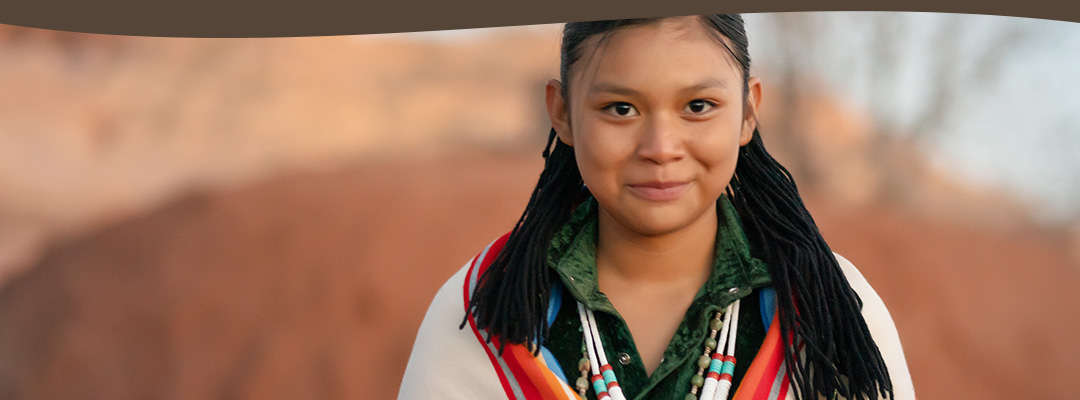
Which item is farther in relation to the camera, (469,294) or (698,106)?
(469,294)

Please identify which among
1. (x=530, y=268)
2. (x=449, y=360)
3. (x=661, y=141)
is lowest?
(x=449, y=360)

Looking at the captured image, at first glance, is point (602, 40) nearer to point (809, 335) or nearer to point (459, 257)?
point (809, 335)

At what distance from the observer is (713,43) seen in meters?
0.77

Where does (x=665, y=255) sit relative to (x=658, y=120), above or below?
below

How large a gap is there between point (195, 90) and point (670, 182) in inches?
51.9

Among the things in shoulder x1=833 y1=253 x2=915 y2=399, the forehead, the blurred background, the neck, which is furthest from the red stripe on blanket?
the blurred background

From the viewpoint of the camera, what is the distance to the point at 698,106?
0.76 metres

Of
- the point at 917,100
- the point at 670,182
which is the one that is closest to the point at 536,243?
the point at 670,182

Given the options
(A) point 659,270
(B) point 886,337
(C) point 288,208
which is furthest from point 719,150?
(C) point 288,208

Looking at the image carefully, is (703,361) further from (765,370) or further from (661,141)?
(661,141)

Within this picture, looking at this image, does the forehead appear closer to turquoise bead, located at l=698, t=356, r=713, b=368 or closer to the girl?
the girl

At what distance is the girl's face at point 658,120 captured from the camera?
2.45 ft

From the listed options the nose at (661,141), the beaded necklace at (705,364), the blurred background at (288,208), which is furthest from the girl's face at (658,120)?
the blurred background at (288,208)

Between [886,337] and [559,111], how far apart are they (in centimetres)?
38
